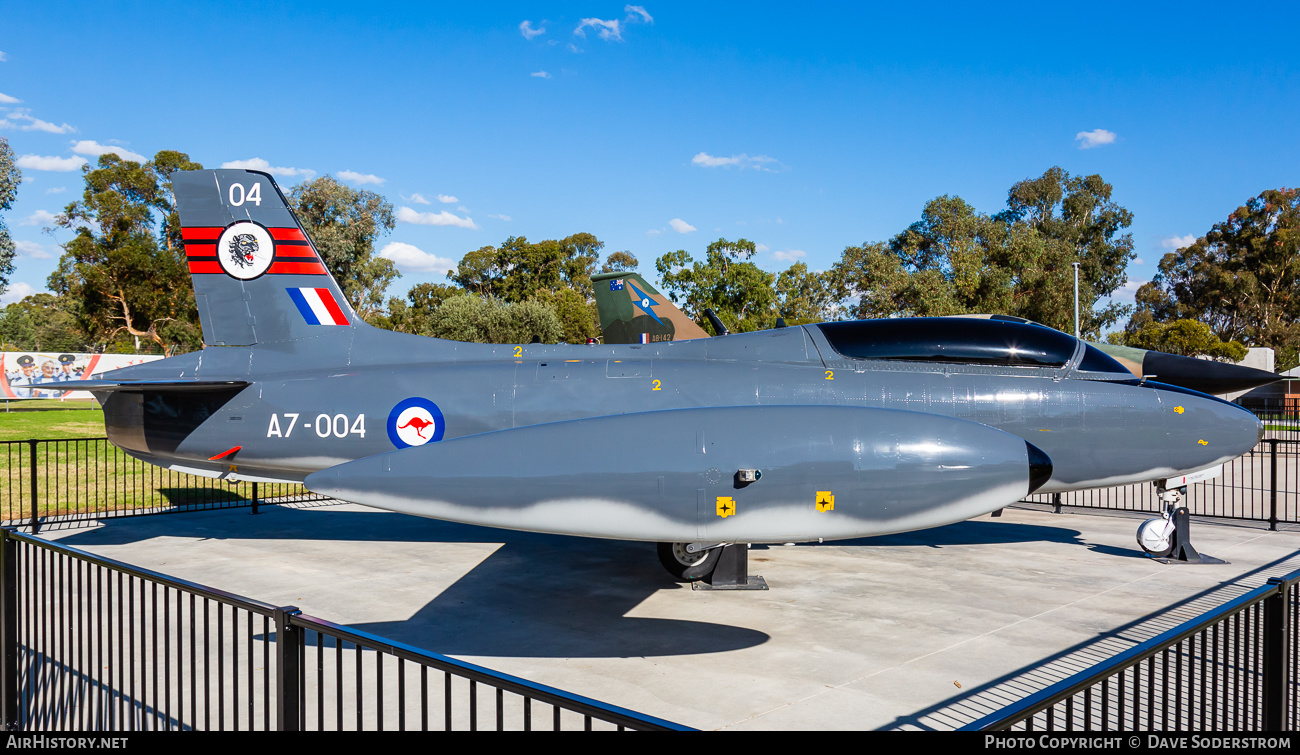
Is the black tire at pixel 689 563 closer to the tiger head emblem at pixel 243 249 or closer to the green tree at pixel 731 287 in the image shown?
the tiger head emblem at pixel 243 249

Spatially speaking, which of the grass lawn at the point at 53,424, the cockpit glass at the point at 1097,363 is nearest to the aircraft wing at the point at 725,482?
the cockpit glass at the point at 1097,363

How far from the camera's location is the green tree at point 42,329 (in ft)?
275

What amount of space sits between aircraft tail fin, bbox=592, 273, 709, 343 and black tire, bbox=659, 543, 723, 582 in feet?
39.7

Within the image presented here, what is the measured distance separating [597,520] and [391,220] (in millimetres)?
60302

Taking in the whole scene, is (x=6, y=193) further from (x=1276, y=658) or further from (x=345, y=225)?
(x=1276, y=658)

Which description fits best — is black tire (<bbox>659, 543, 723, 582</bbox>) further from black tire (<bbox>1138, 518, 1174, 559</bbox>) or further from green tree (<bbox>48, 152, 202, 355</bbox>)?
green tree (<bbox>48, 152, 202, 355</bbox>)

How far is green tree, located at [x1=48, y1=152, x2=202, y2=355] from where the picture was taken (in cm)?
5397

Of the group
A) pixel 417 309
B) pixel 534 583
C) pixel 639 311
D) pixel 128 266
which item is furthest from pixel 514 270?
pixel 534 583

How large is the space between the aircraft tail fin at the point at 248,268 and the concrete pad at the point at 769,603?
301cm

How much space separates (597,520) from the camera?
18.6ft

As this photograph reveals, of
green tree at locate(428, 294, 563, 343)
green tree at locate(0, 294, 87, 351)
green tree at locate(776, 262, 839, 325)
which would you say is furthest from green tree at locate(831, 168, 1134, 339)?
green tree at locate(0, 294, 87, 351)
